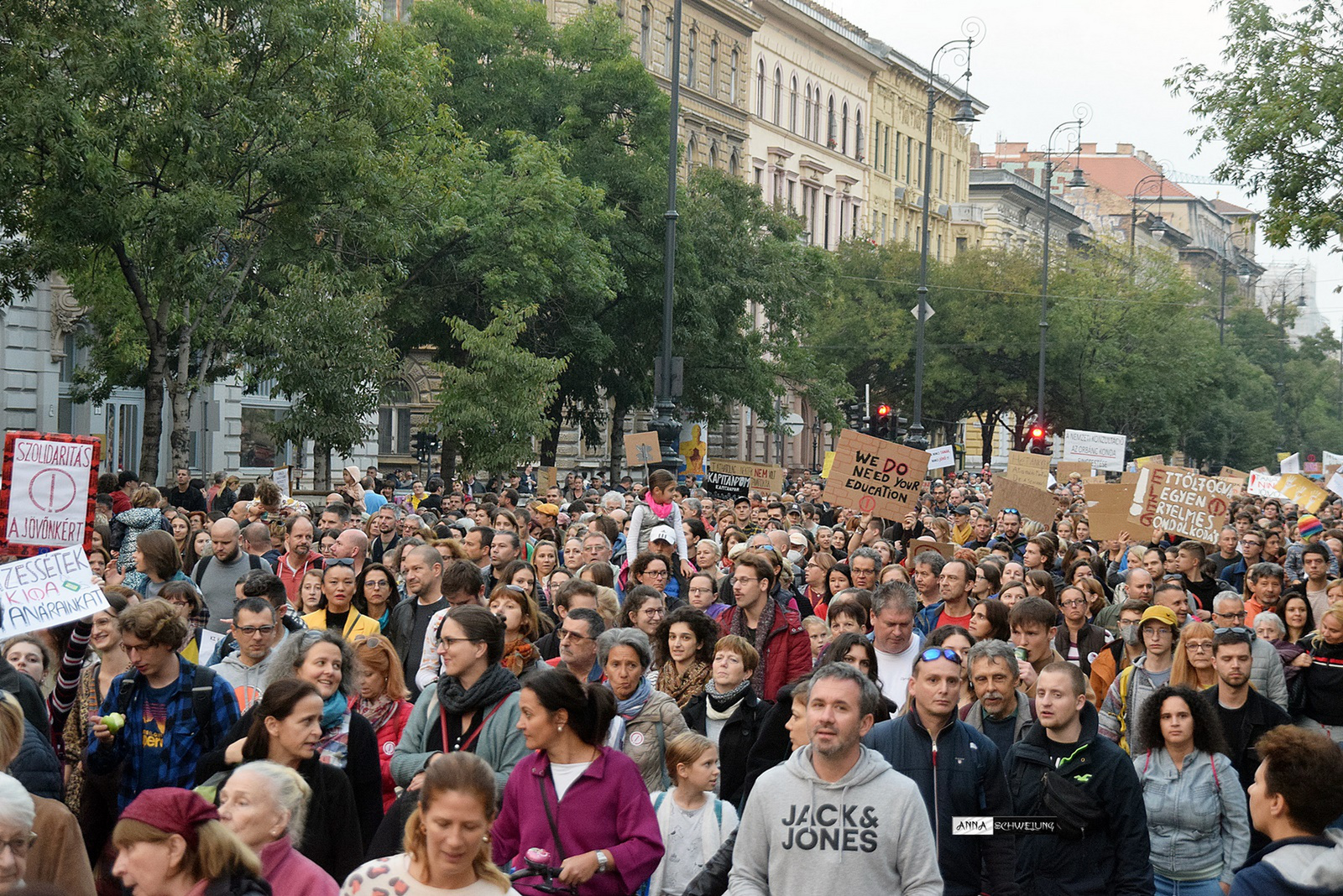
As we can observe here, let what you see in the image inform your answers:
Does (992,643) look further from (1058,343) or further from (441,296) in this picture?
(1058,343)

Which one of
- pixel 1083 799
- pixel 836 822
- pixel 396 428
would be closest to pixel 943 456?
pixel 396 428

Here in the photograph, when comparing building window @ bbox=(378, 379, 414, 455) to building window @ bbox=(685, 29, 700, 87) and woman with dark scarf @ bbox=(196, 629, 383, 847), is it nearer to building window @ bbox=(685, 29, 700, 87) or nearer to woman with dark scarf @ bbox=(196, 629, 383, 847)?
building window @ bbox=(685, 29, 700, 87)

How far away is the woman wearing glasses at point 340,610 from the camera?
29.9 feet

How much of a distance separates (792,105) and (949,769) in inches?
2577

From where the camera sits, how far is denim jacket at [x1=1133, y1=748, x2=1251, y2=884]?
6828 mm

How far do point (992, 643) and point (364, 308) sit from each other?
19335mm

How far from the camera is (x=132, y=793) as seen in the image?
6594 millimetres

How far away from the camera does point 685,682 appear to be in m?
7.87

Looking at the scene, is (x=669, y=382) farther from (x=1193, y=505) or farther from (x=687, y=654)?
(x=687, y=654)

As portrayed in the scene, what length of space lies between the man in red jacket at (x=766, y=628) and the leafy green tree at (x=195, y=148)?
13.3 metres

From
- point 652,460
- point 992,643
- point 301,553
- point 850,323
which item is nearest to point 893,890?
point 992,643

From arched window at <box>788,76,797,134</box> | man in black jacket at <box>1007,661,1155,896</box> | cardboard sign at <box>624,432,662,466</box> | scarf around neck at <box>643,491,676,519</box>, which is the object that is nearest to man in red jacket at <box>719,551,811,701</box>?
man in black jacket at <box>1007,661,1155,896</box>

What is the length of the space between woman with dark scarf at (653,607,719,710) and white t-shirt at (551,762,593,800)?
6.77 feet

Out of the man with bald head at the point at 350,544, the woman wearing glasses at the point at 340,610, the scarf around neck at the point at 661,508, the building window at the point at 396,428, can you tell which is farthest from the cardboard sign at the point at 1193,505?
the building window at the point at 396,428
